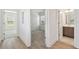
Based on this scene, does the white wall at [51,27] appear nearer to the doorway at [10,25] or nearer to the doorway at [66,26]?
the doorway at [66,26]

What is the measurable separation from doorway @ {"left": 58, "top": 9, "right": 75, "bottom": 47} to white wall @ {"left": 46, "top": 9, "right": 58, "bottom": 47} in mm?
59

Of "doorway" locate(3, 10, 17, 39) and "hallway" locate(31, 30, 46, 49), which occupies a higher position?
"doorway" locate(3, 10, 17, 39)

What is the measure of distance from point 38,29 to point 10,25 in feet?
1.23

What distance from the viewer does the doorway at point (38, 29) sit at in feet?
4.68

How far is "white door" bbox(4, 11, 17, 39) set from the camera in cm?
144

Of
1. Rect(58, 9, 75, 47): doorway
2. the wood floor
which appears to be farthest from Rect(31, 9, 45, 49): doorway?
Rect(58, 9, 75, 47): doorway

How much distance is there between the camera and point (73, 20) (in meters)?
1.43

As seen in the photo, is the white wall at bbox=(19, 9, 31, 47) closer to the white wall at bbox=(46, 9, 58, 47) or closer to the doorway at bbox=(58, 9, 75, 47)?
the white wall at bbox=(46, 9, 58, 47)

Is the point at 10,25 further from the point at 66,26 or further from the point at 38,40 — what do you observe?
the point at 66,26

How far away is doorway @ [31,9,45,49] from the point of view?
4.68 feet

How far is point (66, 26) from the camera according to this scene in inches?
58.4
